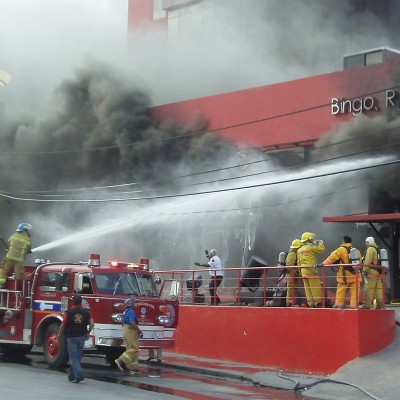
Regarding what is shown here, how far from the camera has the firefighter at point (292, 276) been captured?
1379 centimetres

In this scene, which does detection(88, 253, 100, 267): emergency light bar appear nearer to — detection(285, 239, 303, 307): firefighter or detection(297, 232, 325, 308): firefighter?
detection(285, 239, 303, 307): firefighter

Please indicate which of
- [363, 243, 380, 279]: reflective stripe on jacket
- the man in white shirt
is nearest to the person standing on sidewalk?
the man in white shirt

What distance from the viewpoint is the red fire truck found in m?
12.3


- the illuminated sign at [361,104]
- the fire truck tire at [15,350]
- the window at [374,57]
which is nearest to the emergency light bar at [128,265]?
the fire truck tire at [15,350]

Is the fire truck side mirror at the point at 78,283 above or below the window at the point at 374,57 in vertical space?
below

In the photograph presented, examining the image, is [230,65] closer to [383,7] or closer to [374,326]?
[383,7]

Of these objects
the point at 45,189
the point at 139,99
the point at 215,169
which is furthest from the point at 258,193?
the point at 45,189

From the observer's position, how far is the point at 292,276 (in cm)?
1365

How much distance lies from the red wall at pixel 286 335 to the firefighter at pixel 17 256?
3.88 metres

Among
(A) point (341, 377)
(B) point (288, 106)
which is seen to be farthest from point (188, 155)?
(A) point (341, 377)

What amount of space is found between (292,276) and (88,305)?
3873mm

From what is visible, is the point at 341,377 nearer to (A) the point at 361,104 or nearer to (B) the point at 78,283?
(B) the point at 78,283

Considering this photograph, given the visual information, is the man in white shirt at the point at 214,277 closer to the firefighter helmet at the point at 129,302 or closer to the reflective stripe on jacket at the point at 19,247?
the firefighter helmet at the point at 129,302

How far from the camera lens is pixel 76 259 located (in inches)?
1161
